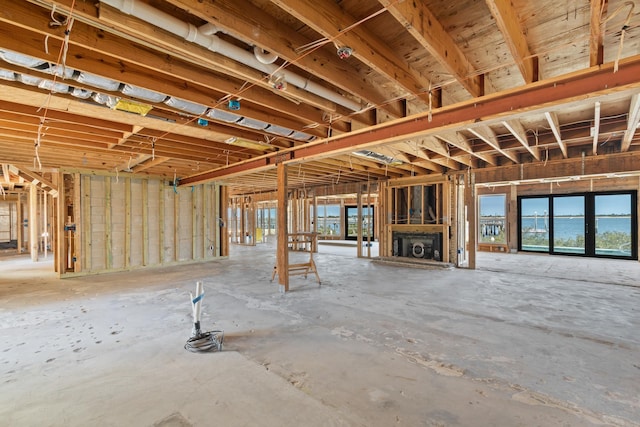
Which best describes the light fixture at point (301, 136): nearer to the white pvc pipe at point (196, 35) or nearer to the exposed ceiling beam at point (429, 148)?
the white pvc pipe at point (196, 35)

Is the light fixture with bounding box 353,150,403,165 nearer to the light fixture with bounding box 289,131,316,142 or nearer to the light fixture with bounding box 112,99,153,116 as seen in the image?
the light fixture with bounding box 289,131,316,142

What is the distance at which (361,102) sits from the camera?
3293 mm

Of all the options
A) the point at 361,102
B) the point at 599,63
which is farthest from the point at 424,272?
the point at 599,63

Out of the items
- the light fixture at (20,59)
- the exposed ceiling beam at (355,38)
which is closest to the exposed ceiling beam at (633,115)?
the exposed ceiling beam at (355,38)

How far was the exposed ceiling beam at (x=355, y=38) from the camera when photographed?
1.69 metres

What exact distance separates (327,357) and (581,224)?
9786 mm

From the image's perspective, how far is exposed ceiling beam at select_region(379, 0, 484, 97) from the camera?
5.53 ft

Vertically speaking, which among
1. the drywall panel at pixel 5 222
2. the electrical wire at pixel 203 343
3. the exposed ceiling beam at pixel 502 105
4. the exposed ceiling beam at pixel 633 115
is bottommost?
the electrical wire at pixel 203 343

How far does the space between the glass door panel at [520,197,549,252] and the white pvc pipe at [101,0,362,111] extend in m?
9.67

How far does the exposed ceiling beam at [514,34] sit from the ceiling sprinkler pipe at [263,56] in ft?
4.53

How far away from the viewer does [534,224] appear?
934cm

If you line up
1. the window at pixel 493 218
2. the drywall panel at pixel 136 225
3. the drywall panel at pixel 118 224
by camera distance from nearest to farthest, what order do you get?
the drywall panel at pixel 118 224, the drywall panel at pixel 136 225, the window at pixel 493 218

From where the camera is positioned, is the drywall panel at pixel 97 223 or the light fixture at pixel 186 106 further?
the drywall panel at pixel 97 223

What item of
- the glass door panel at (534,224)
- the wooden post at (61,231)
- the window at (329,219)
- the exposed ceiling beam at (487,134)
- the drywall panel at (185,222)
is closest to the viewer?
the exposed ceiling beam at (487,134)
